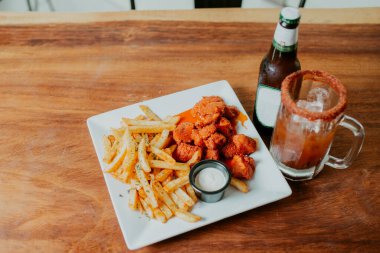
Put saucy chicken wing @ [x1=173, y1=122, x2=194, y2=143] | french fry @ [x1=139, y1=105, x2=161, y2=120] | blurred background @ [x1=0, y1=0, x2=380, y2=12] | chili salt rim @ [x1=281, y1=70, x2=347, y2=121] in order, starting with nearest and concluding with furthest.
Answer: chili salt rim @ [x1=281, y1=70, x2=347, y2=121]
saucy chicken wing @ [x1=173, y1=122, x2=194, y2=143]
french fry @ [x1=139, y1=105, x2=161, y2=120]
blurred background @ [x1=0, y1=0, x2=380, y2=12]

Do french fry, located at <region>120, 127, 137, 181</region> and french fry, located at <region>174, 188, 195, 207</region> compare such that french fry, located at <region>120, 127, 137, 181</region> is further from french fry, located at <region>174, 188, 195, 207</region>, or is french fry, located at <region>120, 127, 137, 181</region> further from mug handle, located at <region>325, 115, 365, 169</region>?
mug handle, located at <region>325, 115, 365, 169</region>

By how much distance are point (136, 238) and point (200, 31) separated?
4.02 ft

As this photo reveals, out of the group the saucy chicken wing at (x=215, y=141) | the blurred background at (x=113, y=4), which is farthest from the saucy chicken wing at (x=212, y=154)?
the blurred background at (x=113, y=4)

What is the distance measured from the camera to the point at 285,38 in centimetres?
124

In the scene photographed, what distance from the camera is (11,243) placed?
1.25 metres

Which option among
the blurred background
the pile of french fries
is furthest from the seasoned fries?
the blurred background

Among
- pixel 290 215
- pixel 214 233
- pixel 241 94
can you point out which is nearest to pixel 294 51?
pixel 241 94

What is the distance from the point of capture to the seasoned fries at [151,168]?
1.27 meters

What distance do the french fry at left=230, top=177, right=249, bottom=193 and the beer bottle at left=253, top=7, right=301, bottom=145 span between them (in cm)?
28

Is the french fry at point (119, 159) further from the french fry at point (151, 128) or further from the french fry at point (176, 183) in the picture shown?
the french fry at point (176, 183)

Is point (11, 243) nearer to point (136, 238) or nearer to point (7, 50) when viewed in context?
point (136, 238)

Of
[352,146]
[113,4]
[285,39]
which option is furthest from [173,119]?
[113,4]

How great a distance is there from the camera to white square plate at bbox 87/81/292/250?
1212 millimetres

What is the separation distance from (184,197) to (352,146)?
60 cm
